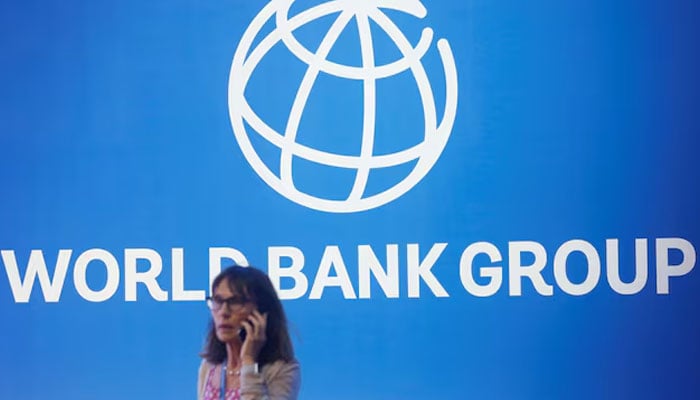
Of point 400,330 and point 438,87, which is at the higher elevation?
point 438,87

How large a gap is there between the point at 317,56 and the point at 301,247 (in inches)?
27.2

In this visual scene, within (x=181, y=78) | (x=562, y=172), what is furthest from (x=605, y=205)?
(x=181, y=78)

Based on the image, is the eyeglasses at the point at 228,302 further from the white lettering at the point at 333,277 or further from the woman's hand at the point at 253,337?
the white lettering at the point at 333,277

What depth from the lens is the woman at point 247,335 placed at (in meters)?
3.35

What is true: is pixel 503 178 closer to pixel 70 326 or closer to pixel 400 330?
pixel 400 330

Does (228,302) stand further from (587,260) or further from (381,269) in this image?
(587,260)

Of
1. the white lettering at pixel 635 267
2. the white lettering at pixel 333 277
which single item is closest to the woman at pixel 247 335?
the white lettering at pixel 333 277

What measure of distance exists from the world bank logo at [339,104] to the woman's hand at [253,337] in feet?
1.47

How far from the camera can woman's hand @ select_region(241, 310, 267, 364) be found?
3.32 metres

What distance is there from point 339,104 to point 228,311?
851 millimetres

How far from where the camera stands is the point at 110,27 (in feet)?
11.1

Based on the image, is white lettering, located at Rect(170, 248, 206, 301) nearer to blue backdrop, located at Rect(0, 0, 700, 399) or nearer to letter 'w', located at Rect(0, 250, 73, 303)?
blue backdrop, located at Rect(0, 0, 700, 399)

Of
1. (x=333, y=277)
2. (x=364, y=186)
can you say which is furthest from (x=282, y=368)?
(x=364, y=186)

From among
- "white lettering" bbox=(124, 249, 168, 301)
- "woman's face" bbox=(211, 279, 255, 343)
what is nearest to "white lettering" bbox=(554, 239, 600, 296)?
"woman's face" bbox=(211, 279, 255, 343)
